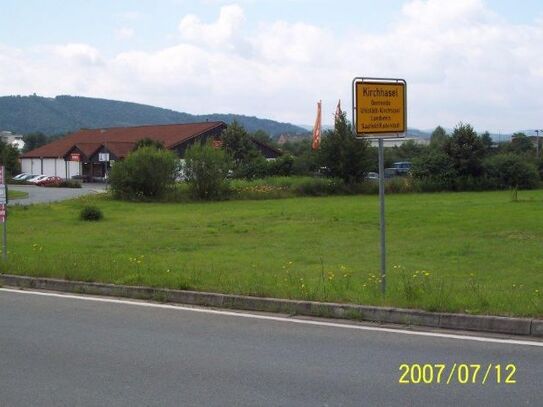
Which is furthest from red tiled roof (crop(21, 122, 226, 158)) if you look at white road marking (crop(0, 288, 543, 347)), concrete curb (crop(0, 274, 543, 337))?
white road marking (crop(0, 288, 543, 347))

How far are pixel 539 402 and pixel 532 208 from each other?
29.2m

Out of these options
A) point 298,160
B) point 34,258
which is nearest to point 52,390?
point 34,258

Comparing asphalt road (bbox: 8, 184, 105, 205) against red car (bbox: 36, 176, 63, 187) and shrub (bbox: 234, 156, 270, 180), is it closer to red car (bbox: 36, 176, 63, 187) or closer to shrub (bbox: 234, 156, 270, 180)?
red car (bbox: 36, 176, 63, 187)

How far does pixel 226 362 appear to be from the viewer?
22.7 ft

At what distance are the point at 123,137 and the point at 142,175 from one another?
55.8 metres

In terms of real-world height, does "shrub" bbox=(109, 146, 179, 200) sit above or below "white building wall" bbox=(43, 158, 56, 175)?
below

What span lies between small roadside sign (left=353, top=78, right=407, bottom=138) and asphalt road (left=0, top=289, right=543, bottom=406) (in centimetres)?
273

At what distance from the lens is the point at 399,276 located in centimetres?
1251

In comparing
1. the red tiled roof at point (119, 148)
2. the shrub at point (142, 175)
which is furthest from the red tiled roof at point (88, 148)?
the shrub at point (142, 175)

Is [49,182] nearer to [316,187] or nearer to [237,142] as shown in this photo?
[237,142]

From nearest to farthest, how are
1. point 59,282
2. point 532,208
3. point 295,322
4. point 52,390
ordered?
1. point 52,390
2. point 295,322
3. point 59,282
4. point 532,208

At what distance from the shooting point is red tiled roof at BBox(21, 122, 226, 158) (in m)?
90.0

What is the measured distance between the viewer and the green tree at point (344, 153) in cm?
5438

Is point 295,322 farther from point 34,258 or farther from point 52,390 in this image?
point 34,258
